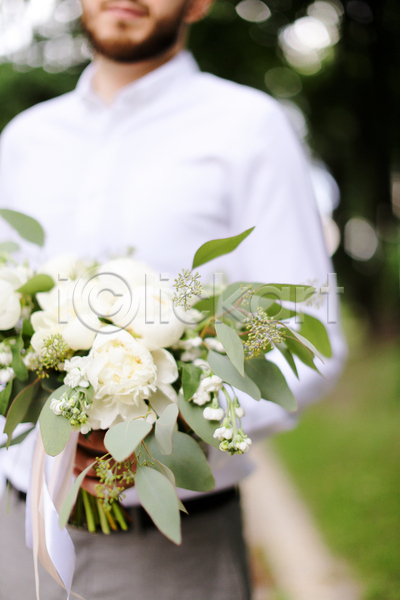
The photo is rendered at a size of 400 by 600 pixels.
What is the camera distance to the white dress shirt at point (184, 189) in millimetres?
1446

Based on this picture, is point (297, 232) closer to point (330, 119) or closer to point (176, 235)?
point (176, 235)

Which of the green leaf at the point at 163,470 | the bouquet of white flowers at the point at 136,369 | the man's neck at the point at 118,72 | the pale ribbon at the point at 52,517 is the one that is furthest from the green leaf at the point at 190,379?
the man's neck at the point at 118,72

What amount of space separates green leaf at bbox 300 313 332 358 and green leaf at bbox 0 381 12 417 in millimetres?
574

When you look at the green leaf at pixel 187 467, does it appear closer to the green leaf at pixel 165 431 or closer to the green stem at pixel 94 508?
the green leaf at pixel 165 431

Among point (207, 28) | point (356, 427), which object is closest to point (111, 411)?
point (356, 427)

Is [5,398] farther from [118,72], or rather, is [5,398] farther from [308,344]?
[118,72]

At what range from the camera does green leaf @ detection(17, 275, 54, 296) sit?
0.96 meters

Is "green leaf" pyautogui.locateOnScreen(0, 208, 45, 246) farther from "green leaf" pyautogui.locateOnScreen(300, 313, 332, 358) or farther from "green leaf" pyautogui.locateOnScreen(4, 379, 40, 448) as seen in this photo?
"green leaf" pyautogui.locateOnScreen(300, 313, 332, 358)

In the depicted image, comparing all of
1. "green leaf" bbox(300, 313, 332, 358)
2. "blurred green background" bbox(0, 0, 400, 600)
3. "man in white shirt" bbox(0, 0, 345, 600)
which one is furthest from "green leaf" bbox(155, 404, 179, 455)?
"blurred green background" bbox(0, 0, 400, 600)

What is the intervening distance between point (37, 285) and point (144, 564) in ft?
2.43

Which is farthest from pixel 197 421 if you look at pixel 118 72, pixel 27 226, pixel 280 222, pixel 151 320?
pixel 118 72

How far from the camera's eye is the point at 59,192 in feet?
5.34

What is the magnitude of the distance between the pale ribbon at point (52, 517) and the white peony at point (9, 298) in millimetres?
221

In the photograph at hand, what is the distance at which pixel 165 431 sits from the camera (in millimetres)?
779
